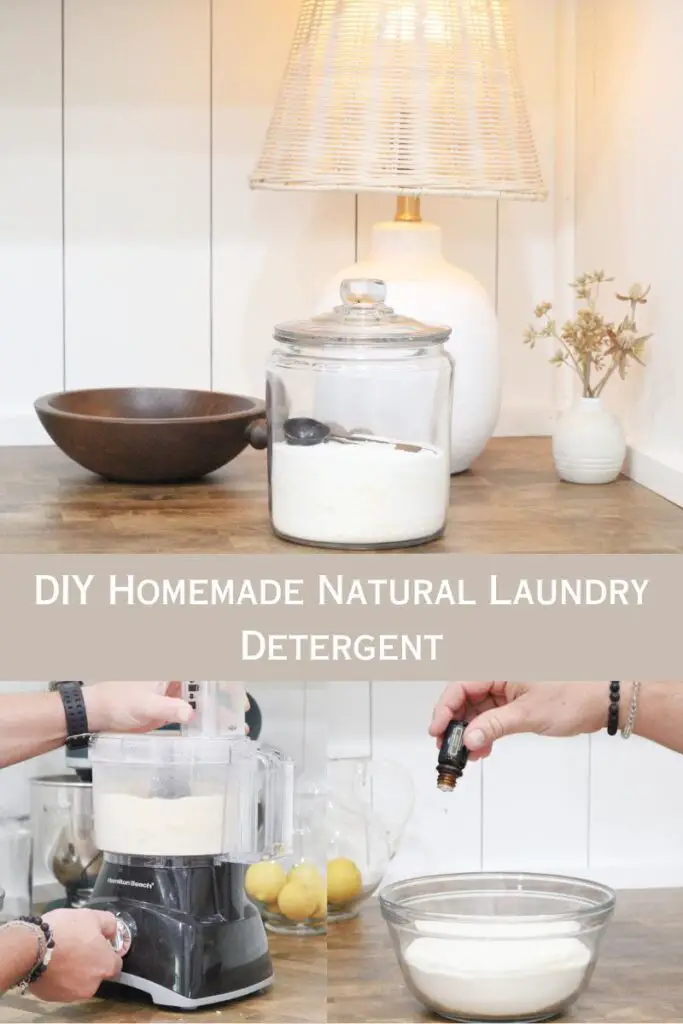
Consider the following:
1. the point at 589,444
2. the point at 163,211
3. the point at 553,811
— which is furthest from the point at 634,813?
the point at 163,211

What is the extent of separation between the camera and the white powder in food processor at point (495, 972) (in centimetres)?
131

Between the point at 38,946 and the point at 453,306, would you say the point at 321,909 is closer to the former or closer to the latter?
the point at 38,946

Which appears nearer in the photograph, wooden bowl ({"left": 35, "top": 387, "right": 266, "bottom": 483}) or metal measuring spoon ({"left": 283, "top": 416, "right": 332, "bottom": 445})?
metal measuring spoon ({"left": 283, "top": 416, "right": 332, "bottom": 445})

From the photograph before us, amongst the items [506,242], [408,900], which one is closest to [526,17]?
[506,242]

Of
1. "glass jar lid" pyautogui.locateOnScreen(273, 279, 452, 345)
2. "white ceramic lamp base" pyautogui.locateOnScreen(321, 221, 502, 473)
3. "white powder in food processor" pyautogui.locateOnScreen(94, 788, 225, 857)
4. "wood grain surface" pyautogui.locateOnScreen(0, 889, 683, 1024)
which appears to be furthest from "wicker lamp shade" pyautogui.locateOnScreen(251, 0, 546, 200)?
"wood grain surface" pyautogui.locateOnScreen(0, 889, 683, 1024)

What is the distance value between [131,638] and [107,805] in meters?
0.19

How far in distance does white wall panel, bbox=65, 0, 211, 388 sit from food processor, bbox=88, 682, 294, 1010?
0.67m

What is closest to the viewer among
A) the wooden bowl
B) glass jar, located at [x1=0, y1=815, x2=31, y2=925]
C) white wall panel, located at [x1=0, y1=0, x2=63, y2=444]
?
glass jar, located at [x1=0, y1=815, x2=31, y2=925]

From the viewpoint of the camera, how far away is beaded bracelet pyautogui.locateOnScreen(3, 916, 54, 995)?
132 centimetres

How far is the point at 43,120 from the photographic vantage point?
1.83m

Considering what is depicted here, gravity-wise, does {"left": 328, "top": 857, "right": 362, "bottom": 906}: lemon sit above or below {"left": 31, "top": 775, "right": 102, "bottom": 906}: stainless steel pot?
below

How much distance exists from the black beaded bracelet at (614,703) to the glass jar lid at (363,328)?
36 centimetres

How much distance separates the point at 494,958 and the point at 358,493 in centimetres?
44

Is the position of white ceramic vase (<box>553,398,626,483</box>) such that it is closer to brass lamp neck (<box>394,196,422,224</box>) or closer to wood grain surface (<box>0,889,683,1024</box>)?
brass lamp neck (<box>394,196,422,224</box>)
